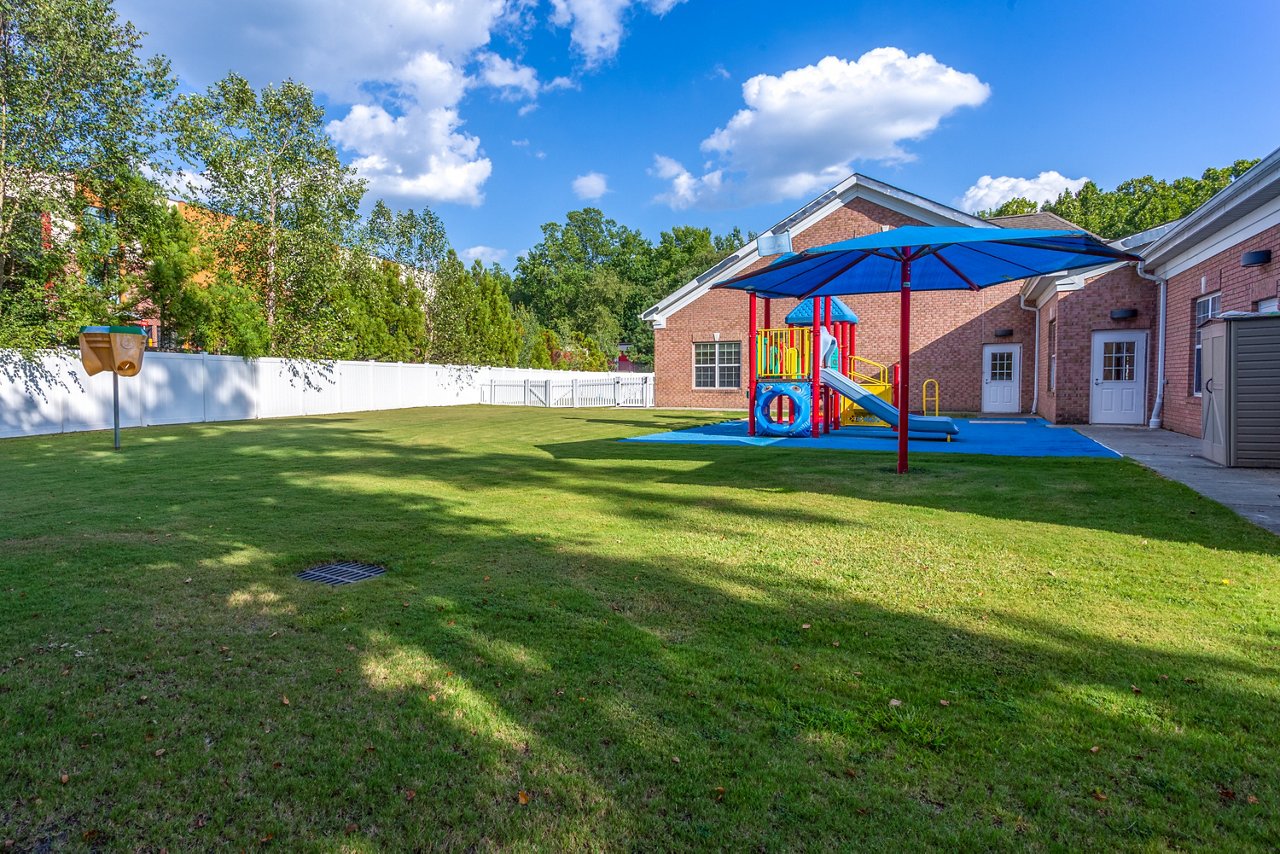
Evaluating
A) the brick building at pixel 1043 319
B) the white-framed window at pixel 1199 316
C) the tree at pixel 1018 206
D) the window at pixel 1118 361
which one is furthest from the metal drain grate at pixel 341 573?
the tree at pixel 1018 206

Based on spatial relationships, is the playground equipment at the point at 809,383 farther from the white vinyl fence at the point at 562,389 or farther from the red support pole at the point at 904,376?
the white vinyl fence at the point at 562,389

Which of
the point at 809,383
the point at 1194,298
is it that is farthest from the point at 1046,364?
the point at 809,383

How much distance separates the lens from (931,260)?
11.1 meters

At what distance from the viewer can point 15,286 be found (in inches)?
685

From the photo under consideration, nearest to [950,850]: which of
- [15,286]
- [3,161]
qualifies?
[3,161]

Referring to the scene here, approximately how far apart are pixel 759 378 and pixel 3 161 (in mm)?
17368

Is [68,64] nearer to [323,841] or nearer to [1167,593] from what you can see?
[323,841]

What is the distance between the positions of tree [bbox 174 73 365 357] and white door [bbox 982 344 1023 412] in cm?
2158

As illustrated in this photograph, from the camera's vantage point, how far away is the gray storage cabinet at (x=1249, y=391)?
8305 millimetres

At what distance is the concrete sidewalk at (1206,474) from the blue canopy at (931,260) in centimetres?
261

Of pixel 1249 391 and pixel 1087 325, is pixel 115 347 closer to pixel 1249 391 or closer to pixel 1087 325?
pixel 1249 391

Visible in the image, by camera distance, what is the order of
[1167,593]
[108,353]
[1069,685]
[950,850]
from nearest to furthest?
1. [950,850]
2. [1069,685]
3. [1167,593]
4. [108,353]

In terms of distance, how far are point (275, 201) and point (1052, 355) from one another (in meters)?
25.2

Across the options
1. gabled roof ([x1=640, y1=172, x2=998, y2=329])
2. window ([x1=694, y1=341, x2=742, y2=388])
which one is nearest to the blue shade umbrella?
gabled roof ([x1=640, y1=172, x2=998, y2=329])
